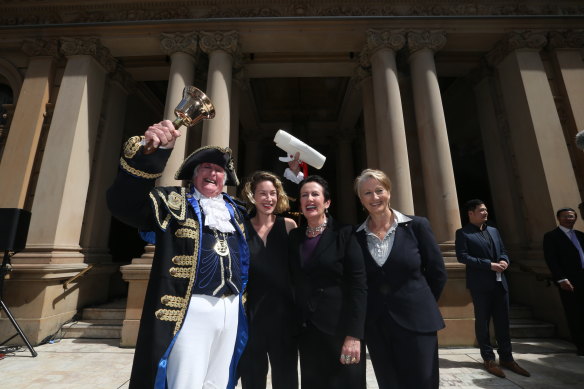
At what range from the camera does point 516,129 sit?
738 cm

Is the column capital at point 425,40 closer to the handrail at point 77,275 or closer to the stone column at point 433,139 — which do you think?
the stone column at point 433,139

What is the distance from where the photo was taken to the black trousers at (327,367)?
6.91 ft

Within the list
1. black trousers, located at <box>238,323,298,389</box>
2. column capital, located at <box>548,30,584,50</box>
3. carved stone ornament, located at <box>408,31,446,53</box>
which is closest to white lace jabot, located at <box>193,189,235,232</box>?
black trousers, located at <box>238,323,298,389</box>

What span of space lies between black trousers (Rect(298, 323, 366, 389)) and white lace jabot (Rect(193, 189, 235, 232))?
0.99m

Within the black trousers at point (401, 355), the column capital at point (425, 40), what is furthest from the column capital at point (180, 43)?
the black trousers at point (401, 355)

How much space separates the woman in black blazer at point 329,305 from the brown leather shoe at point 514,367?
327 cm

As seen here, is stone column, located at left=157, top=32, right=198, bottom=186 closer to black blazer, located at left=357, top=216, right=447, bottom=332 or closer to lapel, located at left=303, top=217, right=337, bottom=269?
lapel, located at left=303, top=217, right=337, bottom=269

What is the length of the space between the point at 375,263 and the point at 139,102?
36.4 ft

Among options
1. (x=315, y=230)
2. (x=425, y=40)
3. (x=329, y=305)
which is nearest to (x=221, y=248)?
(x=315, y=230)

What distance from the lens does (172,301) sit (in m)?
1.80

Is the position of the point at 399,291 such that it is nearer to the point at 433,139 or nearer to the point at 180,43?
the point at 433,139

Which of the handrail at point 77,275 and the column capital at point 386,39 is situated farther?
the column capital at point 386,39

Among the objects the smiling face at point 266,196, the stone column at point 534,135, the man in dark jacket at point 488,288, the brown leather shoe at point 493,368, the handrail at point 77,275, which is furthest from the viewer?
the stone column at point 534,135

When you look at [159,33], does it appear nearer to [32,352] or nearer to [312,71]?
[312,71]
